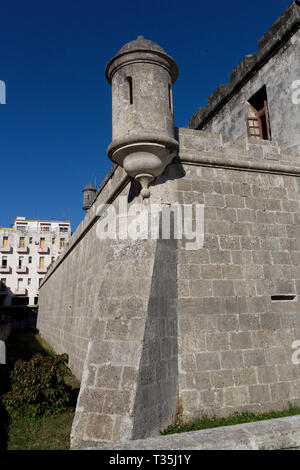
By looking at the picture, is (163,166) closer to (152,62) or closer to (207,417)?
(152,62)

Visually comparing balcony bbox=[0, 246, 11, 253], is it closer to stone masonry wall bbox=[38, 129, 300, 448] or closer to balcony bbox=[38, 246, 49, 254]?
balcony bbox=[38, 246, 49, 254]

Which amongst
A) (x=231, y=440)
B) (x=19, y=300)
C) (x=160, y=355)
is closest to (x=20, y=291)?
(x=19, y=300)

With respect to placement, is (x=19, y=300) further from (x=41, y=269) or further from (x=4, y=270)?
(x=41, y=269)

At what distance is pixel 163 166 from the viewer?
191 inches

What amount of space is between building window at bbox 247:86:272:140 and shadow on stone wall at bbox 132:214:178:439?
12.9ft

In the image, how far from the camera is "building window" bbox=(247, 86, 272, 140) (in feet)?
23.6

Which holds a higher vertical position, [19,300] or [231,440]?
[19,300]

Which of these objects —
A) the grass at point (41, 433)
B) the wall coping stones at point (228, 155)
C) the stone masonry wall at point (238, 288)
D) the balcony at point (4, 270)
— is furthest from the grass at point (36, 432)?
the balcony at point (4, 270)

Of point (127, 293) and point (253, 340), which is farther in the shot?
point (253, 340)

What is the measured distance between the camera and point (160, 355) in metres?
4.14

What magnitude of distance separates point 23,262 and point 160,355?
36.3 metres

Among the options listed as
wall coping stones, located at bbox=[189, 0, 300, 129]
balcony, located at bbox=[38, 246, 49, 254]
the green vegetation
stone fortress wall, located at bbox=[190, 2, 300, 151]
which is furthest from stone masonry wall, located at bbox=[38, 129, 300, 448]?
balcony, located at bbox=[38, 246, 49, 254]
